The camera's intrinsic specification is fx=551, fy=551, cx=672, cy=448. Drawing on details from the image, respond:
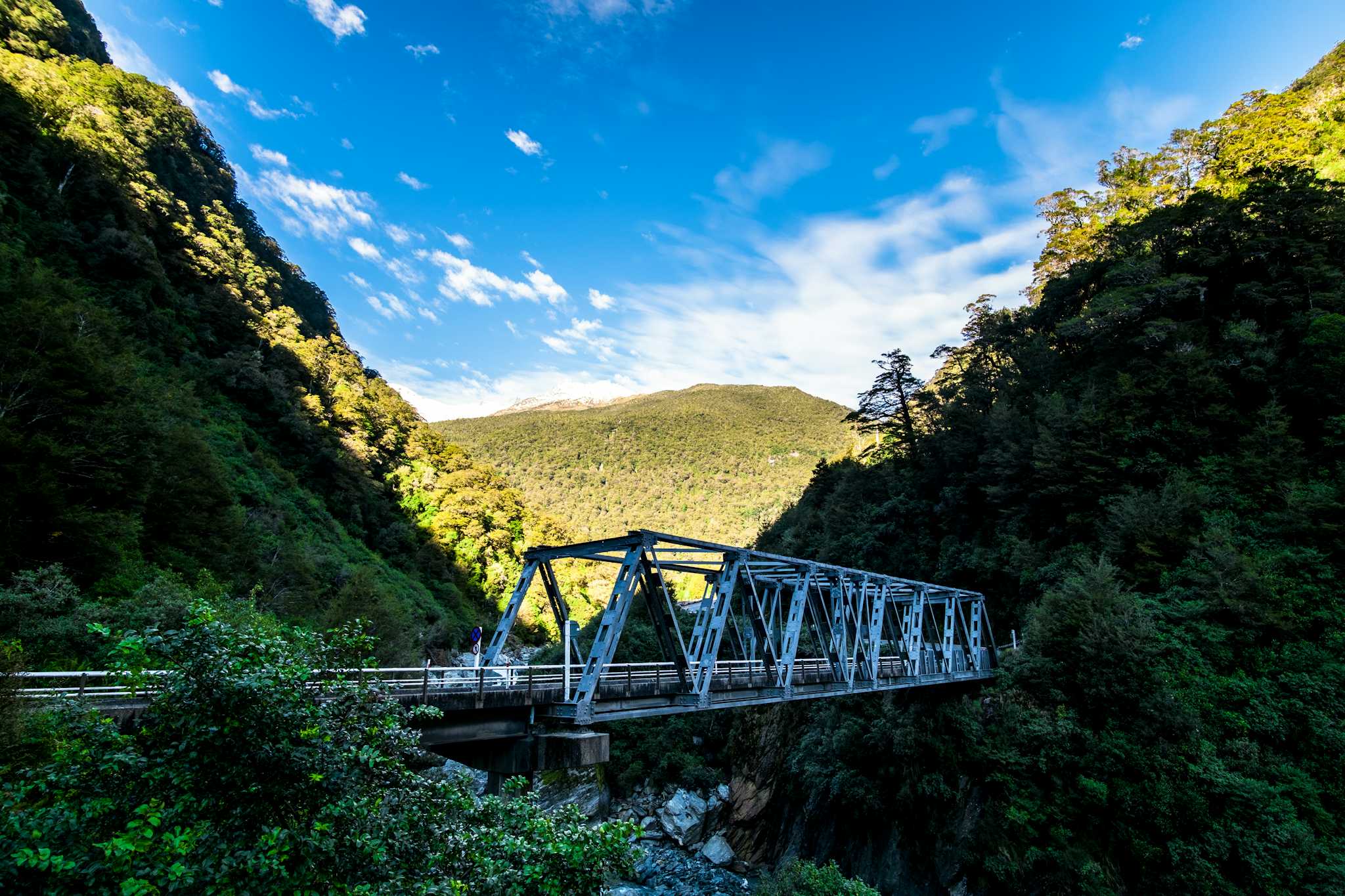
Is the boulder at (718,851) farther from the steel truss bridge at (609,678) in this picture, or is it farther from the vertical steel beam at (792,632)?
the vertical steel beam at (792,632)

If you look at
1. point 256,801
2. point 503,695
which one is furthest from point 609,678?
point 256,801

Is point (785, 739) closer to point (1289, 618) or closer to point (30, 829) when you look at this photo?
point (1289, 618)

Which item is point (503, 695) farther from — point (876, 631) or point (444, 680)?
point (876, 631)

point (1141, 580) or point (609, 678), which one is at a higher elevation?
point (1141, 580)

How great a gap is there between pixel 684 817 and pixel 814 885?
1508 cm

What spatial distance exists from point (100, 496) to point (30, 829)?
20447 millimetres

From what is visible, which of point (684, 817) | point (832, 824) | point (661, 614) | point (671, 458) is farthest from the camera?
point (671, 458)

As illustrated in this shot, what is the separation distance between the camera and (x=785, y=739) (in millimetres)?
28422

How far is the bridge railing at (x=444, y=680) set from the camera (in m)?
6.59

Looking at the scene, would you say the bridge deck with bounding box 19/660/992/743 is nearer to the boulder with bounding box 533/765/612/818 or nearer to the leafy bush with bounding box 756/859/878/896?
the leafy bush with bounding box 756/859/878/896

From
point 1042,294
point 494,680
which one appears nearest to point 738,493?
point 1042,294

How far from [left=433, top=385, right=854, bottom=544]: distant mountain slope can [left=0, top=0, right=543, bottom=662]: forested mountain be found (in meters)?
45.6

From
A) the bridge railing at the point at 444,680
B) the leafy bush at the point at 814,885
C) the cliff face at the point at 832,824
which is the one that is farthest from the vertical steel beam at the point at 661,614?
the cliff face at the point at 832,824

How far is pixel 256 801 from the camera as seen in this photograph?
5.60 meters
